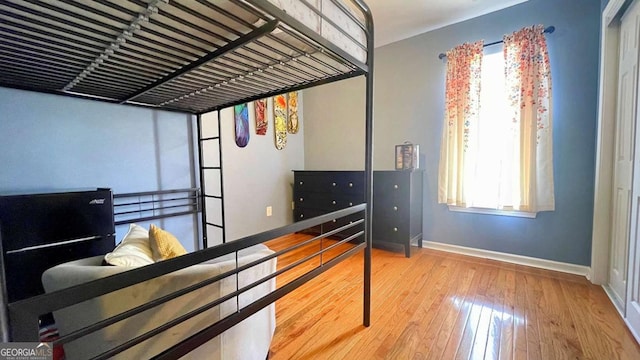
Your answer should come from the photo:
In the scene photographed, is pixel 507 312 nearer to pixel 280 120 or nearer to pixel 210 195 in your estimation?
pixel 210 195

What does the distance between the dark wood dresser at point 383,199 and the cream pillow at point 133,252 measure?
2.07 meters

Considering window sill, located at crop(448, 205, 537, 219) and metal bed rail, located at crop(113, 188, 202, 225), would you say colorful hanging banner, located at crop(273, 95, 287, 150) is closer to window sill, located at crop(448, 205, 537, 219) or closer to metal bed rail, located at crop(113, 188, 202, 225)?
metal bed rail, located at crop(113, 188, 202, 225)

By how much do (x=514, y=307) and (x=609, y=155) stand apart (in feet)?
4.41

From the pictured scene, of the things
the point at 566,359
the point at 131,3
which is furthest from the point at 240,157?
the point at 566,359

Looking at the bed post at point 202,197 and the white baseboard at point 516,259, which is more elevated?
the bed post at point 202,197

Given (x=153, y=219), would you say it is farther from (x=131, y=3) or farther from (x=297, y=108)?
(x=297, y=108)

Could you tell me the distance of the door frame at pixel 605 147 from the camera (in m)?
1.93

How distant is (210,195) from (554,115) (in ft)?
10.9

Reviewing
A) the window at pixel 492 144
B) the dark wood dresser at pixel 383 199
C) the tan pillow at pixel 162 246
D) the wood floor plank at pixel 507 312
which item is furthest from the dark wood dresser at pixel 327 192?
the tan pillow at pixel 162 246

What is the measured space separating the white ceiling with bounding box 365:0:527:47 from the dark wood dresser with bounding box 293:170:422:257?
1.54 m

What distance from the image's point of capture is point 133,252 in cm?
112

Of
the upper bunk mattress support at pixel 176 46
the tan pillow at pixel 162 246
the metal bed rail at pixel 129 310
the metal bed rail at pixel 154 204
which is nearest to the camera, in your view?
the metal bed rail at pixel 129 310

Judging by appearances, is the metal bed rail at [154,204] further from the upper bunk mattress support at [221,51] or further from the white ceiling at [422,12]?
the white ceiling at [422,12]

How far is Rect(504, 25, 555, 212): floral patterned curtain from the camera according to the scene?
229 cm
